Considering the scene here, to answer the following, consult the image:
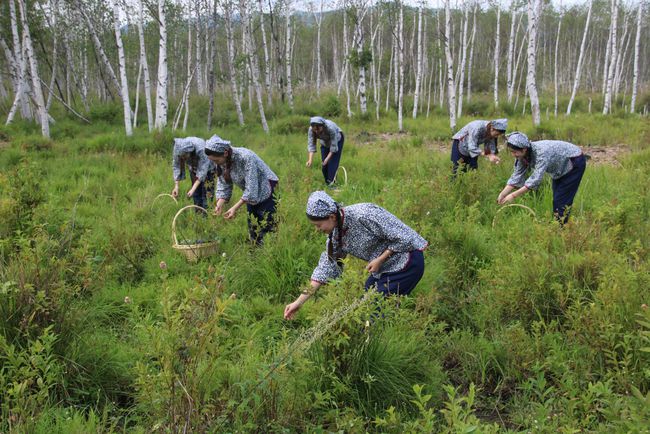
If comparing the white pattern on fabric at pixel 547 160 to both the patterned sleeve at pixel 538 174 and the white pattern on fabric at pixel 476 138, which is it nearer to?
the patterned sleeve at pixel 538 174

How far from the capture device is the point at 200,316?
214 centimetres

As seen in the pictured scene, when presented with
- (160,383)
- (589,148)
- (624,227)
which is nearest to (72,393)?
(160,383)

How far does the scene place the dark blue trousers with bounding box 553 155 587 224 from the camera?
5.36m

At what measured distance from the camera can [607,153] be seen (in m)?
10.2

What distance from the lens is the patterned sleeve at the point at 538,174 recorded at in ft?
16.7

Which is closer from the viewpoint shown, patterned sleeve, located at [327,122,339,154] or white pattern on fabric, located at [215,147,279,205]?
white pattern on fabric, located at [215,147,279,205]

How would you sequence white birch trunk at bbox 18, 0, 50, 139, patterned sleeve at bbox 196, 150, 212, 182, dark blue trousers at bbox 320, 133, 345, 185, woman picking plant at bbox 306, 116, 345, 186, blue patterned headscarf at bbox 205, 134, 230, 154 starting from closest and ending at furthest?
blue patterned headscarf at bbox 205, 134, 230, 154
patterned sleeve at bbox 196, 150, 212, 182
woman picking plant at bbox 306, 116, 345, 186
dark blue trousers at bbox 320, 133, 345, 185
white birch trunk at bbox 18, 0, 50, 139

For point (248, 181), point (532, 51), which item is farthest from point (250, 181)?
point (532, 51)

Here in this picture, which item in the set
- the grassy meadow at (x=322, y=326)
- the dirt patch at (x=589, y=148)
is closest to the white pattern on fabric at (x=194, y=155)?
the grassy meadow at (x=322, y=326)

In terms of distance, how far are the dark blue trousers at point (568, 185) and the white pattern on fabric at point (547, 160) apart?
7cm

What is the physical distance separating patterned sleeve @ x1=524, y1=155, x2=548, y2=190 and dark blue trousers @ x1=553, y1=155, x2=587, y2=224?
1.45 feet

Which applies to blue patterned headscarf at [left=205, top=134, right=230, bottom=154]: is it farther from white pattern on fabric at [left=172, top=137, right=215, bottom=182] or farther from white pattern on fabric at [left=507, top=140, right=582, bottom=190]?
white pattern on fabric at [left=507, top=140, right=582, bottom=190]

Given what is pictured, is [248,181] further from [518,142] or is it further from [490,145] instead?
[490,145]

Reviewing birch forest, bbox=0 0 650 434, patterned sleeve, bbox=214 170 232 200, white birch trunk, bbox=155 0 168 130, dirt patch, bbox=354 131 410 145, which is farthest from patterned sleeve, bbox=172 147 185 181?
dirt patch, bbox=354 131 410 145
